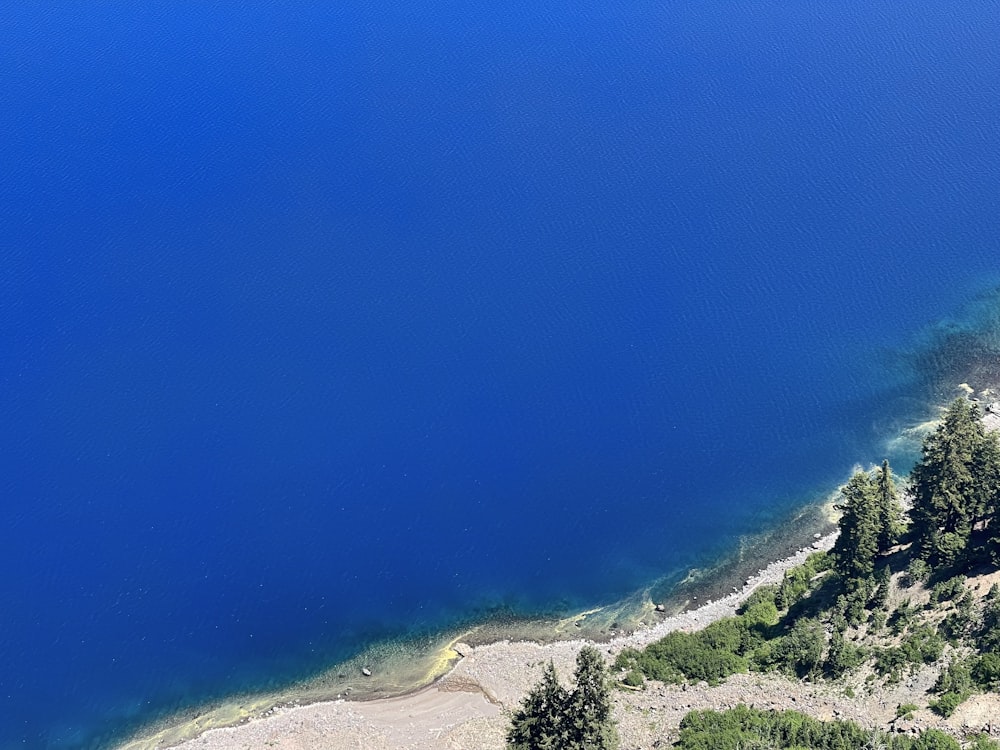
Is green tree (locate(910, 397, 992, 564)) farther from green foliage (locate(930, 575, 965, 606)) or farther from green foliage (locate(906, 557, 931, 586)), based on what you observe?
green foliage (locate(930, 575, 965, 606))

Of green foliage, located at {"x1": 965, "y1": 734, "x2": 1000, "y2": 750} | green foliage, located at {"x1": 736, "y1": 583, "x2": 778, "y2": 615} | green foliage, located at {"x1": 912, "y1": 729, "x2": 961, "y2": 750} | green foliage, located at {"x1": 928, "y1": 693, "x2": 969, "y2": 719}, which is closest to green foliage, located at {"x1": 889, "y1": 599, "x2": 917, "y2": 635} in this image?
green foliage, located at {"x1": 928, "y1": 693, "x2": 969, "y2": 719}

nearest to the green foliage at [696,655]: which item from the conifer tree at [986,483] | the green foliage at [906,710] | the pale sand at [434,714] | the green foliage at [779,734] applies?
the pale sand at [434,714]

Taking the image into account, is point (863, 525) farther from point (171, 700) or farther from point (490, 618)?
point (171, 700)

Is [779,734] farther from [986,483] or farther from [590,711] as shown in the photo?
[986,483]

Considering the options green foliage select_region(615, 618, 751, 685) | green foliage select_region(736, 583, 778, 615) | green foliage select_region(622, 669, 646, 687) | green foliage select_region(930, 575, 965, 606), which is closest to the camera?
green foliage select_region(930, 575, 965, 606)

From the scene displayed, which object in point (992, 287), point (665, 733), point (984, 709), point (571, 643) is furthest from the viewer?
point (992, 287)

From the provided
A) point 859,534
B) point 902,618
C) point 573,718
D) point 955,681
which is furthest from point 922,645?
point 573,718

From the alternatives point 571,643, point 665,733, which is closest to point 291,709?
point 571,643
